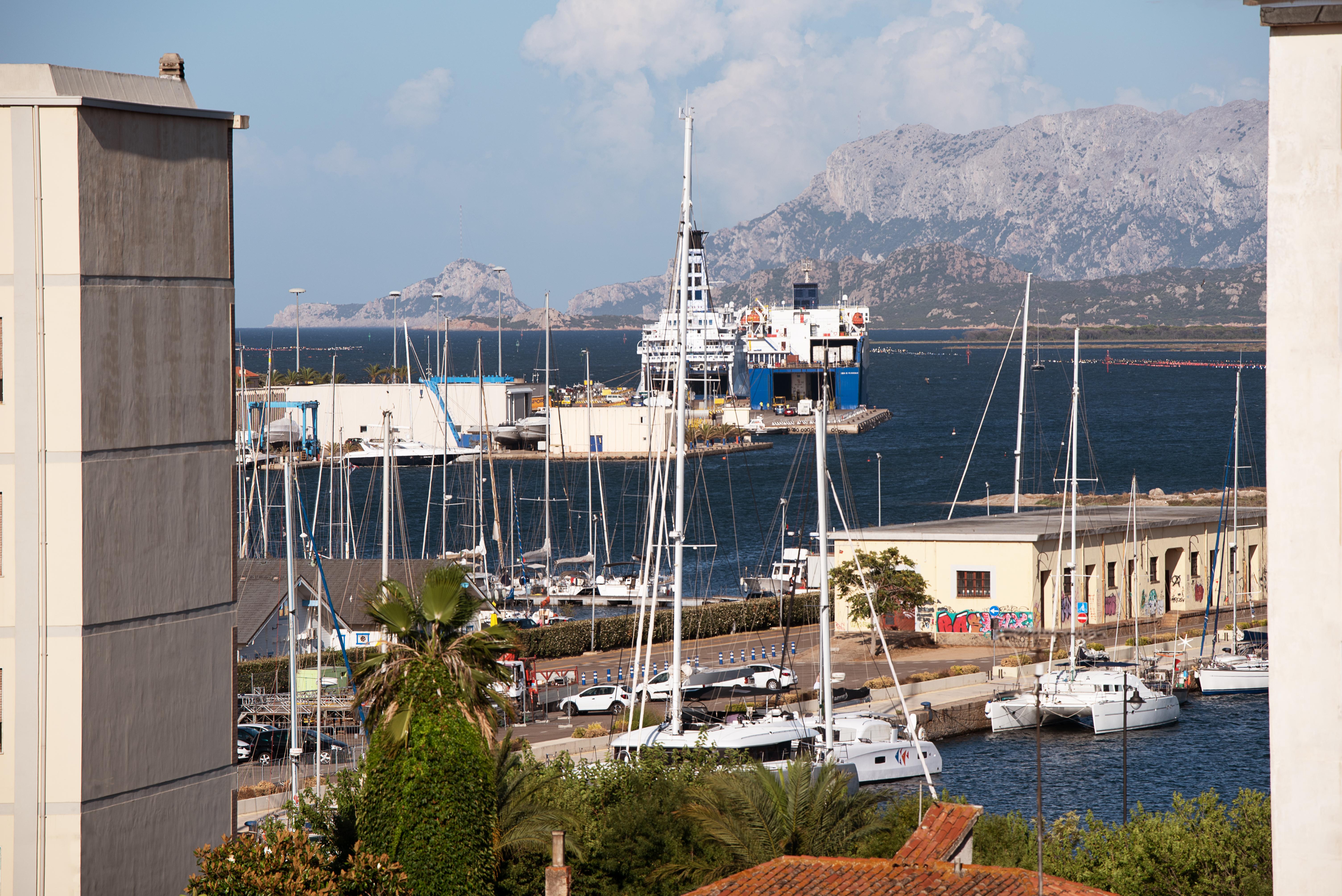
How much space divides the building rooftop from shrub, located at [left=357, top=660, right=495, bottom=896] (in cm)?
2705

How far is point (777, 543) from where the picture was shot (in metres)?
78.2

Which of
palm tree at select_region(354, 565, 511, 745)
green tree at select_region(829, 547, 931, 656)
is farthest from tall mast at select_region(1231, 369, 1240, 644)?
palm tree at select_region(354, 565, 511, 745)

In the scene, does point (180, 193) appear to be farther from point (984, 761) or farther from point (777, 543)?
point (777, 543)

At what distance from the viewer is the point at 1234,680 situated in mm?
40625

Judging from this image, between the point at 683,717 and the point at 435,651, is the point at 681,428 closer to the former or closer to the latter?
the point at 683,717

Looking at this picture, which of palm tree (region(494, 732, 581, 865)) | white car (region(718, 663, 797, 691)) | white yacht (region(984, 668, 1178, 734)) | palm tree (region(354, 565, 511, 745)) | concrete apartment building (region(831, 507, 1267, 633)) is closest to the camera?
palm tree (region(354, 565, 511, 745))

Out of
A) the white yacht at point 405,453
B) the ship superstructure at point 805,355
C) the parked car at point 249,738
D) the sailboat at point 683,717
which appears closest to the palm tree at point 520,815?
the sailboat at point 683,717

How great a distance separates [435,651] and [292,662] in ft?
39.9

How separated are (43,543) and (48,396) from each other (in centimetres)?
138

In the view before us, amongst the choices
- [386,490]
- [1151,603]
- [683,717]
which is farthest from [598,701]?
[1151,603]

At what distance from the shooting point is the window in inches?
1859

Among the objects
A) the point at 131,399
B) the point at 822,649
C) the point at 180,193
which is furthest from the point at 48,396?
the point at 822,649

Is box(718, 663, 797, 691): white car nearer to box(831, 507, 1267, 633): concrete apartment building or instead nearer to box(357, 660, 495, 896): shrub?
box(831, 507, 1267, 633): concrete apartment building

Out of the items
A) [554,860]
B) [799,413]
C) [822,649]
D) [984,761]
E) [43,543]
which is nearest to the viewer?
[43,543]
